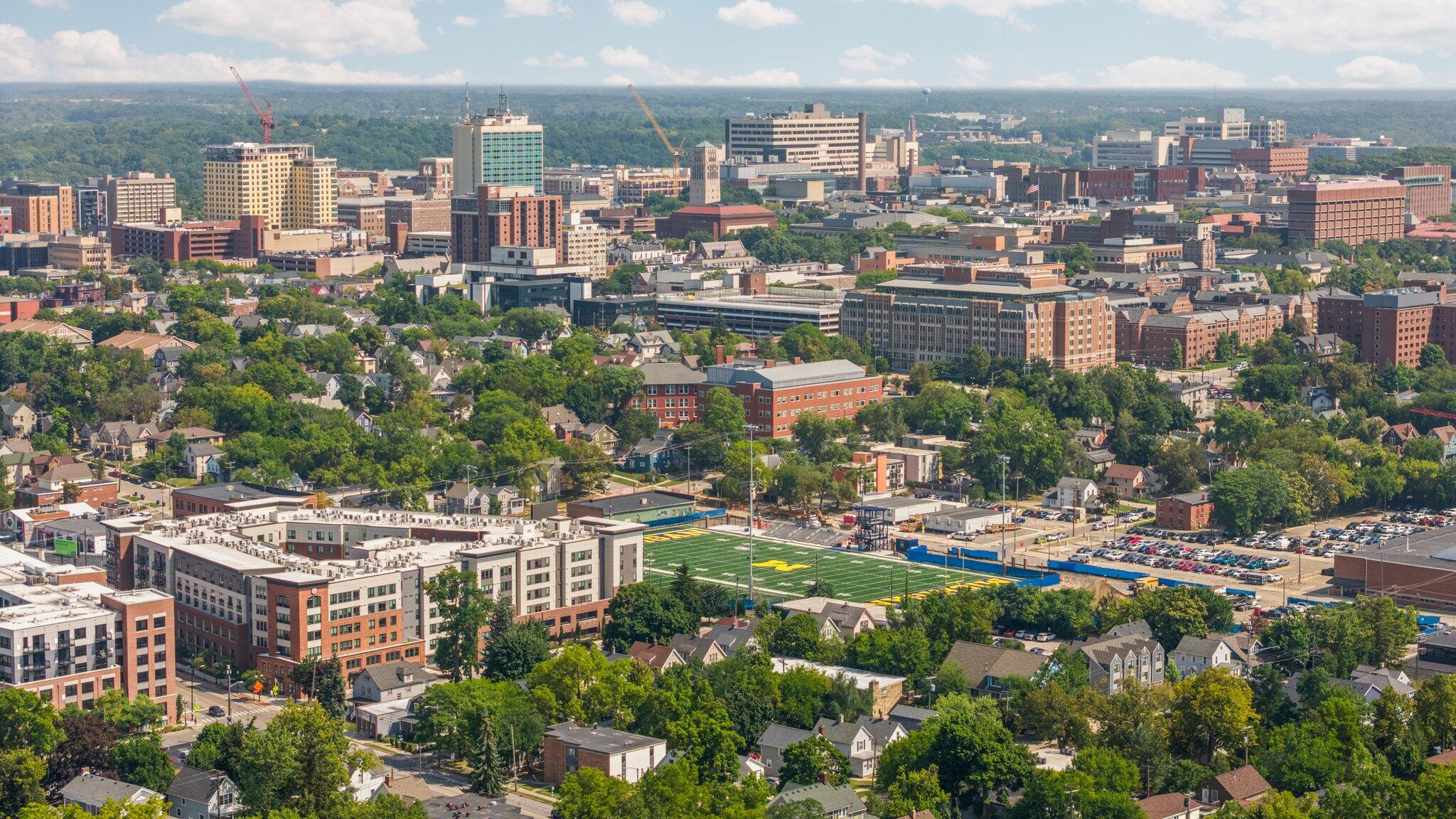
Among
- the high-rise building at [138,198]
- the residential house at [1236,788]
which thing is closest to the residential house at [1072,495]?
the residential house at [1236,788]

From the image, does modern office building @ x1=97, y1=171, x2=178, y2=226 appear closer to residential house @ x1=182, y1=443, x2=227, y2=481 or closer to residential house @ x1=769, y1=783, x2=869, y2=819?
residential house @ x1=182, y1=443, x2=227, y2=481

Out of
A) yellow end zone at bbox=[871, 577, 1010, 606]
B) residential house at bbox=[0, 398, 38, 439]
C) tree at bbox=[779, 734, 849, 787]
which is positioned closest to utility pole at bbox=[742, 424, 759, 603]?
yellow end zone at bbox=[871, 577, 1010, 606]

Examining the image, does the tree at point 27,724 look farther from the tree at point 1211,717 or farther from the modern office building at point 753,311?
the modern office building at point 753,311

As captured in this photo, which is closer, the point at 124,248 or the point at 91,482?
the point at 91,482

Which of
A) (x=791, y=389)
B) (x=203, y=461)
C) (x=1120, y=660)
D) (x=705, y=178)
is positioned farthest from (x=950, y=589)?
(x=705, y=178)

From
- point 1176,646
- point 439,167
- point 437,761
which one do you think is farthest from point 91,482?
point 439,167

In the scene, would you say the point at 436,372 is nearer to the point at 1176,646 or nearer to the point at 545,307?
the point at 545,307

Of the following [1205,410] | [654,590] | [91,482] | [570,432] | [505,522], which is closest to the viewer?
[654,590]
